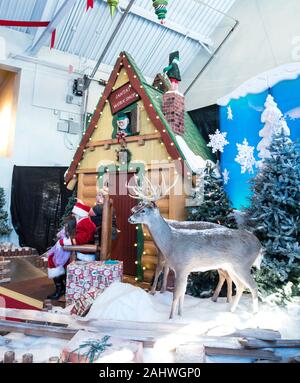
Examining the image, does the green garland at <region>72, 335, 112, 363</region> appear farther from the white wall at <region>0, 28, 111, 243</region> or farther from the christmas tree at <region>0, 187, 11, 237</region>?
the white wall at <region>0, 28, 111, 243</region>

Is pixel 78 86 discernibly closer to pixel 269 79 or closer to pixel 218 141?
pixel 218 141

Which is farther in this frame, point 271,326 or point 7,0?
point 7,0

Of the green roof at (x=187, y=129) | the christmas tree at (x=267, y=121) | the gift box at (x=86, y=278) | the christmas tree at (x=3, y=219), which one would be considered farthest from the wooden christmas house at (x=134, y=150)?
the christmas tree at (x=3, y=219)

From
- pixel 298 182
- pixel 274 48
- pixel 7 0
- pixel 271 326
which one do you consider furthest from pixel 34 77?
pixel 271 326

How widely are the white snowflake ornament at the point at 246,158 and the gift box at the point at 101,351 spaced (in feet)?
14.9

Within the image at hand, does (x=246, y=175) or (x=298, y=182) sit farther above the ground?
(x=246, y=175)

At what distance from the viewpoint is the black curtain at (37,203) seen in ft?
30.0

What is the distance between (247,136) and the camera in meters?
6.22

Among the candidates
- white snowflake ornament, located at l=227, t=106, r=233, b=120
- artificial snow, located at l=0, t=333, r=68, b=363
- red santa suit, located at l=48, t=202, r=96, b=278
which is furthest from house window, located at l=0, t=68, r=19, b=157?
artificial snow, located at l=0, t=333, r=68, b=363

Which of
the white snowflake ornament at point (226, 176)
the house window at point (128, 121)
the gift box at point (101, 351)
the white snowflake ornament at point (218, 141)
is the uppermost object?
the house window at point (128, 121)

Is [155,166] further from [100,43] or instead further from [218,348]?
[100,43]

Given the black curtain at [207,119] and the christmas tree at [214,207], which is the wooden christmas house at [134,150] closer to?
the black curtain at [207,119]

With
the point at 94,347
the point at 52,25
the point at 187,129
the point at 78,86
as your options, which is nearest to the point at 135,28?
the point at 78,86
